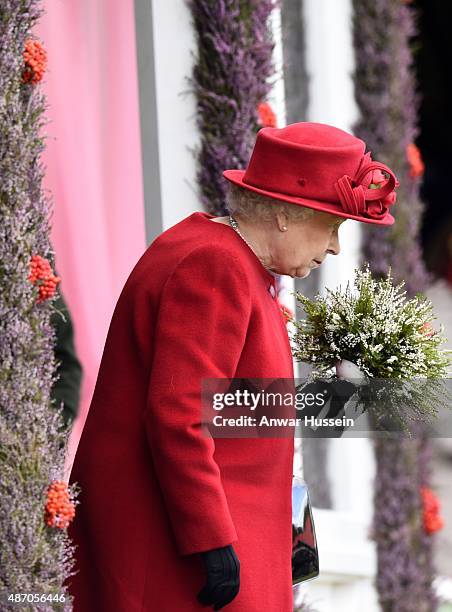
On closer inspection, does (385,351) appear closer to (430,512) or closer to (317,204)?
(317,204)

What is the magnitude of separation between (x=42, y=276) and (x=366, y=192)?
32.3 inches

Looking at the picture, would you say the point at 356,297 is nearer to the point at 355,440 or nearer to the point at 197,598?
the point at 197,598

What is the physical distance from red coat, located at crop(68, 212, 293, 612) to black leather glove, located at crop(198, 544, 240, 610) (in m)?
0.02

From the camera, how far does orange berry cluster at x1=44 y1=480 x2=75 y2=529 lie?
3.20 metres

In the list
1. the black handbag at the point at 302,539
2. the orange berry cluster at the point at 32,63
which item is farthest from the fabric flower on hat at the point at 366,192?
the orange berry cluster at the point at 32,63

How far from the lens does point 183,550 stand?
9.66ft

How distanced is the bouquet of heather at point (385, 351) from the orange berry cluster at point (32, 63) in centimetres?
93

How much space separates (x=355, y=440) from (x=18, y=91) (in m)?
3.30

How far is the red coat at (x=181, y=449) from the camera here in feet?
A: 9.61

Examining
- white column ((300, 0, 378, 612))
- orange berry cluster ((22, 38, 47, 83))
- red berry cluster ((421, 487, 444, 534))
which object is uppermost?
orange berry cluster ((22, 38, 47, 83))

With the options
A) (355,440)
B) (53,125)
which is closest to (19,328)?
(53,125)

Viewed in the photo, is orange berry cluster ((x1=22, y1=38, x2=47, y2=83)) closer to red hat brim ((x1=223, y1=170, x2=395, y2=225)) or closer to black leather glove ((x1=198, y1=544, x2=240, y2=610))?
red hat brim ((x1=223, y1=170, x2=395, y2=225))

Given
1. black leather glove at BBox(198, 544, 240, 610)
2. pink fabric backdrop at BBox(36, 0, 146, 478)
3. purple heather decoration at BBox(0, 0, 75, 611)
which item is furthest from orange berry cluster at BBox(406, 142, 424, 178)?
black leather glove at BBox(198, 544, 240, 610)

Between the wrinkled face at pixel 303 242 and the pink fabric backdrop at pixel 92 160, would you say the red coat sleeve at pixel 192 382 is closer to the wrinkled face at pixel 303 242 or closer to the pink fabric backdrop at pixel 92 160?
the wrinkled face at pixel 303 242
